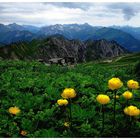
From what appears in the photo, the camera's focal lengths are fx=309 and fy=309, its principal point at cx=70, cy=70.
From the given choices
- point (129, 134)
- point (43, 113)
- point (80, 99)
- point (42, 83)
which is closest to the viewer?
point (129, 134)

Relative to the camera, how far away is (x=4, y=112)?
20.5 feet

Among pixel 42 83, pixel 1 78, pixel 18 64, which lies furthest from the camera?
pixel 18 64

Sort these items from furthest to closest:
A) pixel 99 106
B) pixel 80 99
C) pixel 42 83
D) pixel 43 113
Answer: pixel 42 83, pixel 80 99, pixel 99 106, pixel 43 113

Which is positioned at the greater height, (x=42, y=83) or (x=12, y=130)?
(x=42, y=83)

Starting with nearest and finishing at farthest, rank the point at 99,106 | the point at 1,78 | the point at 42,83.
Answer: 1. the point at 99,106
2. the point at 42,83
3. the point at 1,78

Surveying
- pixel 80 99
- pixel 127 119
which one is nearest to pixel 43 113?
pixel 80 99

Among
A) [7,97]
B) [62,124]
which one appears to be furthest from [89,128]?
[7,97]

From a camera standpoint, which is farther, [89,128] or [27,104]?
[27,104]

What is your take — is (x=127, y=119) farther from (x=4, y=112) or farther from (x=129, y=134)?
(x=4, y=112)

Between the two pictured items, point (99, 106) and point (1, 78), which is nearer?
point (99, 106)

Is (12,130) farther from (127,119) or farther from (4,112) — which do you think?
(127,119)

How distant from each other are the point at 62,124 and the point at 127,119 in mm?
1178

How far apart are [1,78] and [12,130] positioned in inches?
151

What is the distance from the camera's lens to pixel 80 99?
22.2 ft
